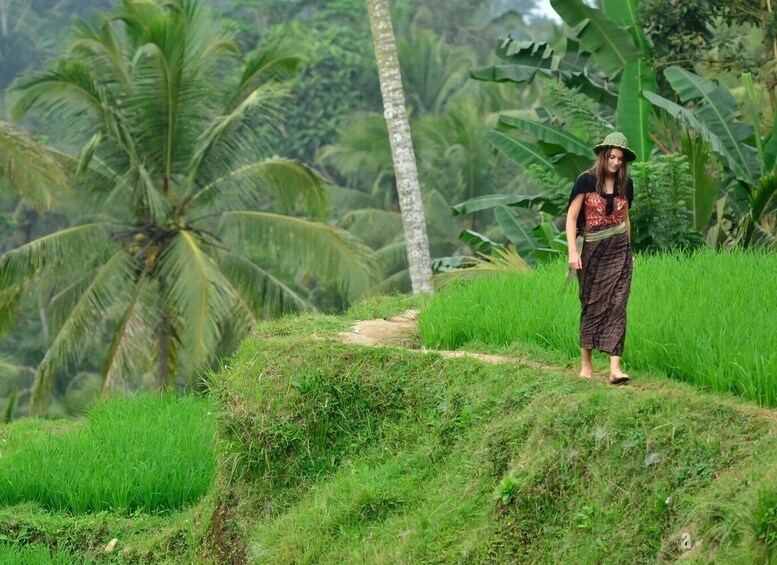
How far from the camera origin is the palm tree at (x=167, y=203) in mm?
14203

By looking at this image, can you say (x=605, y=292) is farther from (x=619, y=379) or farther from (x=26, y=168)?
(x=26, y=168)

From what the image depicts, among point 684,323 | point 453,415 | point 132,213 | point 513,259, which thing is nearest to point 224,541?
point 453,415

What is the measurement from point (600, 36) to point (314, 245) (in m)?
4.82

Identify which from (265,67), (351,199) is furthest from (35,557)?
(351,199)

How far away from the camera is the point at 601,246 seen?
20.2 ft

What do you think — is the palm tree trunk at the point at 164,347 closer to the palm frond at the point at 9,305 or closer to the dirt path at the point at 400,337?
the palm frond at the point at 9,305

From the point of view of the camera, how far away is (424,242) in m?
11.8

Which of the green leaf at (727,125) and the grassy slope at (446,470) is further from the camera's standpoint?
the green leaf at (727,125)

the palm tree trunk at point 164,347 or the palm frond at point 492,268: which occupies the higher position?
the palm frond at point 492,268

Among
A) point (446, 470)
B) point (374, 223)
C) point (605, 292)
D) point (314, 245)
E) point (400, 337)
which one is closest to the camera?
point (605, 292)

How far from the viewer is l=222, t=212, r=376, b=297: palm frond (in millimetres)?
→ 14484

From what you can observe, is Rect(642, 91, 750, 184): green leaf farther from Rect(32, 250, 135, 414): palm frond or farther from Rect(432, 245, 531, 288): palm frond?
Rect(32, 250, 135, 414): palm frond

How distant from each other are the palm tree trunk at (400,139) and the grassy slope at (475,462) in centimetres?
349

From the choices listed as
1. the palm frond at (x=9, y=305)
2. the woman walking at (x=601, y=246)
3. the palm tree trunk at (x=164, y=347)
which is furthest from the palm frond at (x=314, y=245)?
the woman walking at (x=601, y=246)
